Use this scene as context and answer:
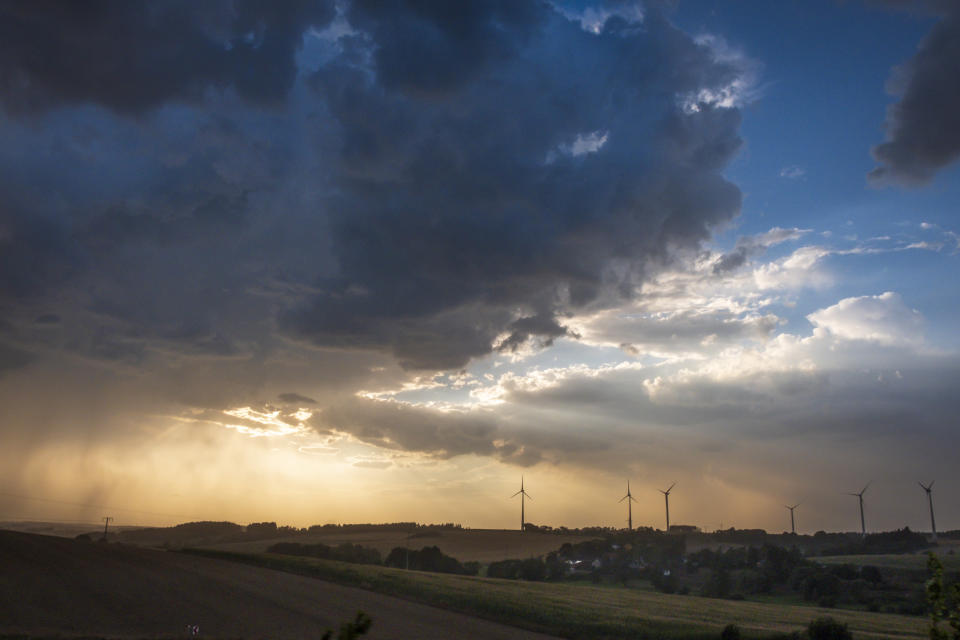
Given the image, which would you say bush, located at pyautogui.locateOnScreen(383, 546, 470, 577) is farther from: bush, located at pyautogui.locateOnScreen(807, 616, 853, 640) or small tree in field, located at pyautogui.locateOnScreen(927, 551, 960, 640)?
small tree in field, located at pyautogui.locateOnScreen(927, 551, 960, 640)

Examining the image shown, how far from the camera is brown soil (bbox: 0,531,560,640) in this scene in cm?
4657

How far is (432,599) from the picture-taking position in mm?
73688

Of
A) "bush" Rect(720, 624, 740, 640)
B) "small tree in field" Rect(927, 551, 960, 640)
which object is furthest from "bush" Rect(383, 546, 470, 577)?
"small tree in field" Rect(927, 551, 960, 640)

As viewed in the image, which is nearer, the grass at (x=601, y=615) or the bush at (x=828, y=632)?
the bush at (x=828, y=632)

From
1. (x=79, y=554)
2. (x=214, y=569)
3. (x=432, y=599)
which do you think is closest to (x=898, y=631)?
(x=432, y=599)

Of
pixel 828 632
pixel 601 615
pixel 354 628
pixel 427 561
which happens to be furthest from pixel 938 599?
pixel 427 561

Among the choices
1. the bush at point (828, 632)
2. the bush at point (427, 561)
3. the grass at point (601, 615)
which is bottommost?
the bush at point (427, 561)

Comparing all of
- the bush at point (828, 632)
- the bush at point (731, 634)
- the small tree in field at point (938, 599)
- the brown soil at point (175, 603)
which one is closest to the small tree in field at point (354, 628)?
the small tree in field at point (938, 599)

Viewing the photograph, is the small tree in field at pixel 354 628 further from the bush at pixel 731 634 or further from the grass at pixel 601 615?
the bush at pixel 731 634

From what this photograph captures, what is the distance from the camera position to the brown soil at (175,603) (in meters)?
46.6

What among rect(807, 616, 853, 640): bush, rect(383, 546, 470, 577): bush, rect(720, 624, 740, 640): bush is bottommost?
rect(383, 546, 470, 577): bush

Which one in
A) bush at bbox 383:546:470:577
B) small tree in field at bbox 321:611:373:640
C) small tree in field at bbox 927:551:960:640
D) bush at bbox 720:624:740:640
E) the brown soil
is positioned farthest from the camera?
bush at bbox 383:546:470:577

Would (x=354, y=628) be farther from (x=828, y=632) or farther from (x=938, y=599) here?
(x=828, y=632)

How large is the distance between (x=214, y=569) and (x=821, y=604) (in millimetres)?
88283
